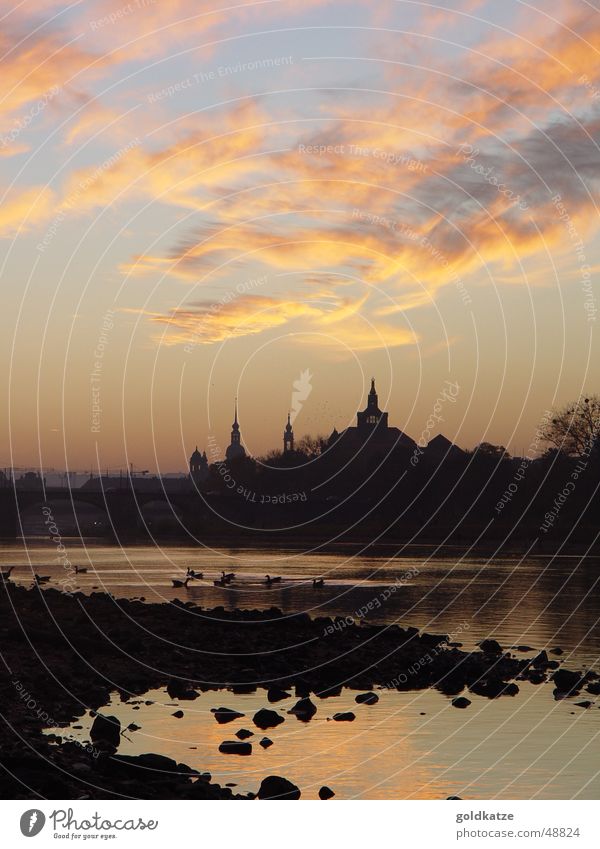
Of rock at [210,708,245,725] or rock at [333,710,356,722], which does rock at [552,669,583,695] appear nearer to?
rock at [333,710,356,722]

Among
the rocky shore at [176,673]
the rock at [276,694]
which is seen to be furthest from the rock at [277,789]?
the rock at [276,694]

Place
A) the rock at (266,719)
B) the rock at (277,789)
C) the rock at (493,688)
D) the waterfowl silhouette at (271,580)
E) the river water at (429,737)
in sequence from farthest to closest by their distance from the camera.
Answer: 1. the waterfowl silhouette at (271,580)
2. the rock at (493,688)
3. the rock at (266,719)
4. the river water at (429,737)
5. the rock at (277,789)

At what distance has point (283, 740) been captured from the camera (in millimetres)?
26062

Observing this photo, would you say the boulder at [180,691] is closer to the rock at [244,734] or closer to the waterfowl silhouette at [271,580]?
the rock at [244,734]

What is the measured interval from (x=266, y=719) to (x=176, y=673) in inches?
304

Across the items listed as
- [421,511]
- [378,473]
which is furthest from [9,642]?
[378,473]

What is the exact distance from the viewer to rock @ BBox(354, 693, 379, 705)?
31345mm

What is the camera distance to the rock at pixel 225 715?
2832 cm

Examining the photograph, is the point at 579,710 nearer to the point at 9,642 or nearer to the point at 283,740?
the point at 283,740

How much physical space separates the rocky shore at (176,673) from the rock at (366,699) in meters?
0.03

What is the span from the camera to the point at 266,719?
1101 inches
